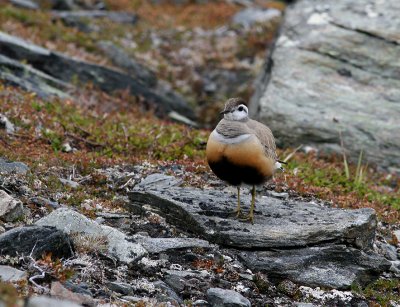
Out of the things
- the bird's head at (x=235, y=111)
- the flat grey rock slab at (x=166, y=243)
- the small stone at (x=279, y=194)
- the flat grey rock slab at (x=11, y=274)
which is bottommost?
the small stone at (x=279, y=194)

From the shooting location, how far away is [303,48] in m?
19.2

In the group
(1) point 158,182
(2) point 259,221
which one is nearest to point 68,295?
(2) point 259,221

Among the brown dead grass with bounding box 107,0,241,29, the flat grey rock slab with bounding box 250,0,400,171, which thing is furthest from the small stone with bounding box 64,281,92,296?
the brown dead grass with bounding box 107,0,241,29

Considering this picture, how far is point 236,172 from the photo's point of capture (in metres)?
9.59

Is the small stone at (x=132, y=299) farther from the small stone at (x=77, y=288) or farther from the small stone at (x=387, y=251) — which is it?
the small stone at (x=387, y=251)

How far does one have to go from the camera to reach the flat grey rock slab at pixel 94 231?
881 cm

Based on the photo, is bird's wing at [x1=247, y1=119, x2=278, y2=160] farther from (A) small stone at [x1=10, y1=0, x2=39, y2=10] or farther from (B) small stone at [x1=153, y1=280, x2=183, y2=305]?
(A) small stone at [x1=10, y1=0, x2=39, y2=10]

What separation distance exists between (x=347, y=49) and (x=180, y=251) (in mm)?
11180

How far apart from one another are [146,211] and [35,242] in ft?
8.67

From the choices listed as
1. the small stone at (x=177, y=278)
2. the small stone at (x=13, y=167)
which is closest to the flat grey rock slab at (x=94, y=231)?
the small stone at (x=177, y=278)

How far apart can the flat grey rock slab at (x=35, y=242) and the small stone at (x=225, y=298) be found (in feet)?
6.00

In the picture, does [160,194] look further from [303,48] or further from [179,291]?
[303,48]

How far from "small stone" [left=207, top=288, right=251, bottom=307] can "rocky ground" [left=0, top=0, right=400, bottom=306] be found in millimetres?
17

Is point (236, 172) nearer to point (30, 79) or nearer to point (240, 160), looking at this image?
point (240, 160)
